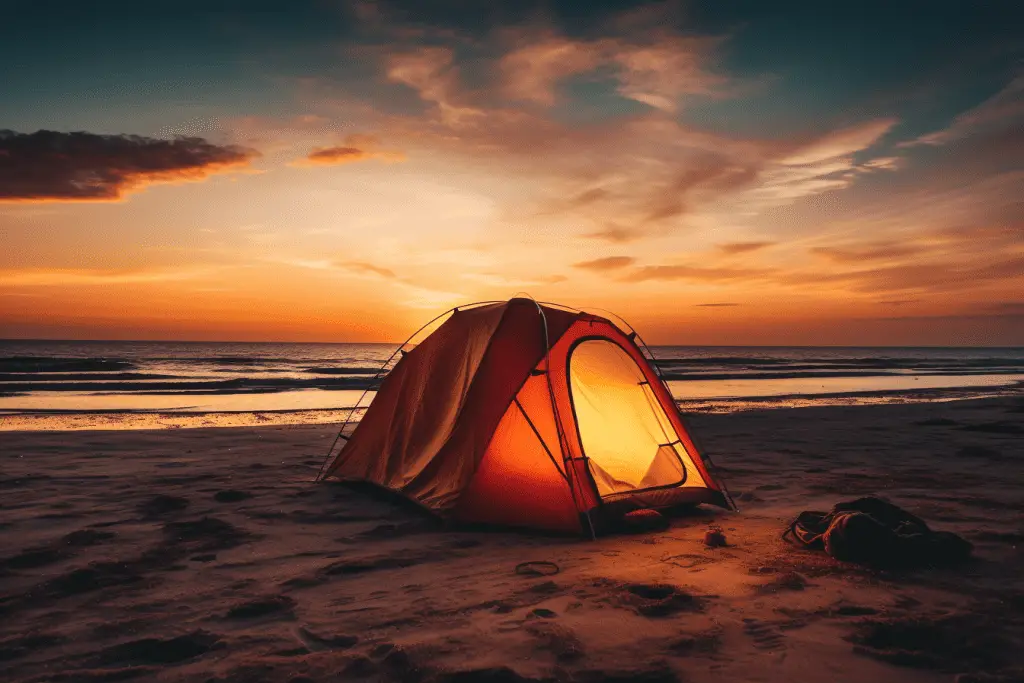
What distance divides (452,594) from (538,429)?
2.41 metres

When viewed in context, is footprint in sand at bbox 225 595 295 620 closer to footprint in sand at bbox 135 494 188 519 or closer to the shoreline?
footprint in sand at bbox 135 494 188 519

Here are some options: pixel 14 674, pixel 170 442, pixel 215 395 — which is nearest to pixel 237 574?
pixel 14 674

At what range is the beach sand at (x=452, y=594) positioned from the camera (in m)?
3.79

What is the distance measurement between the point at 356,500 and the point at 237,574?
2.78 meters

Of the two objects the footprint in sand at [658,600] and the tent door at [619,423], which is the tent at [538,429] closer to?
the tent door at [619,423]

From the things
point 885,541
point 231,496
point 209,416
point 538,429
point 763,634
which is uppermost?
point 538,429

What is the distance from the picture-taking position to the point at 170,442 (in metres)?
12.4

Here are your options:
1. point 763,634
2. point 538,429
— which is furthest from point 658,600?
point 538,429

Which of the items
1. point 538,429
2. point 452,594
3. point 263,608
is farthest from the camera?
point 538,429

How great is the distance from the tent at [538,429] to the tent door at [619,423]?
13 millimetres

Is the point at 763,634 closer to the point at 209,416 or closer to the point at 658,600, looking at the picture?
the point at 658,600

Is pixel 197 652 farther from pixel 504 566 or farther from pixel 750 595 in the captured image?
pixel 750 595

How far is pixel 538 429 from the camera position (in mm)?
7012

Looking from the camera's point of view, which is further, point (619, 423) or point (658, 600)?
point (619, 423)
